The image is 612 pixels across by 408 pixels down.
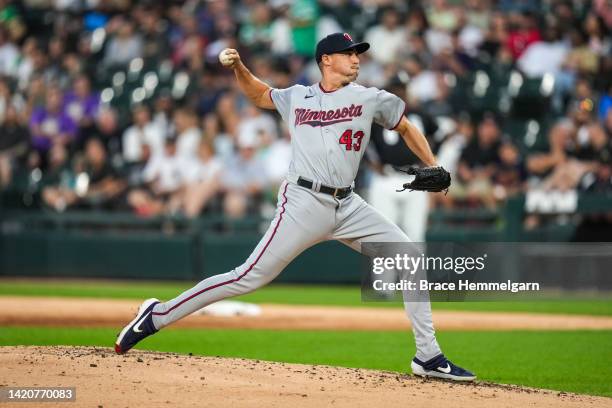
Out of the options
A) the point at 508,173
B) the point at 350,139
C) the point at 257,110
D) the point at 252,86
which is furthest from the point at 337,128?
the point at 257,110

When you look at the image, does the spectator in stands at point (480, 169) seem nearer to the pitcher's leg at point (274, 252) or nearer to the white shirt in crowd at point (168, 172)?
the white shirt in crowd at point (168, 172)

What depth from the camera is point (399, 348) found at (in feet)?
29.6

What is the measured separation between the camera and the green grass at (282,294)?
13.1m

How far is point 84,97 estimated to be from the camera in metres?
17.3

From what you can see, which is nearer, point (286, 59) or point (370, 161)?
point (370, 161)

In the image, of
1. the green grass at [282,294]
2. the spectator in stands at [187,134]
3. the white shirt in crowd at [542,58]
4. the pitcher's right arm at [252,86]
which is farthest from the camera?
the spectator in stands at [187,134]

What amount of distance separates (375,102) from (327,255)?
8779 mm

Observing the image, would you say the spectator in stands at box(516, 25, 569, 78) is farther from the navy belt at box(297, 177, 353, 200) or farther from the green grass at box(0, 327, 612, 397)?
the navy belt at box(297, 177, 353, 200)

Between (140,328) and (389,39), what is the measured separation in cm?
1001

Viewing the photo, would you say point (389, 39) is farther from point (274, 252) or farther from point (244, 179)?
point (274, 252)

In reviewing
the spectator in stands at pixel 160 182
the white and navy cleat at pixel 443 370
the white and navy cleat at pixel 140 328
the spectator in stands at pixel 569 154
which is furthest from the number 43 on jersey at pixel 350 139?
the spectator in stands at pixel 160 182

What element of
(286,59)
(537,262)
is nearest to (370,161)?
(537,262)

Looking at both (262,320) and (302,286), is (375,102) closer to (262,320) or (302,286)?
(262,320)

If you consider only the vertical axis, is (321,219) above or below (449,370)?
above
